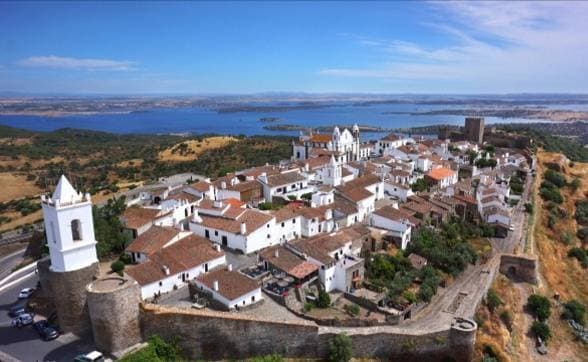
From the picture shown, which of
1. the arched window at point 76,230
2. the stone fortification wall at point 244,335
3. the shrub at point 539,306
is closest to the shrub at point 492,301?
the shrub at point 539,306

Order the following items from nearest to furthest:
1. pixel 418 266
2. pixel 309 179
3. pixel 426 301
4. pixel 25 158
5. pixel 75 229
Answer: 1. pixel 75 229
2. pixel 426 301
3. pixel 418 266
4. pixel 309 179
5. pixel 25 158

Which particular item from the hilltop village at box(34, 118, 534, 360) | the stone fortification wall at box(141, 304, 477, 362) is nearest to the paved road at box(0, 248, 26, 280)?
the hilltop village at box(34, 118, 534, 360)

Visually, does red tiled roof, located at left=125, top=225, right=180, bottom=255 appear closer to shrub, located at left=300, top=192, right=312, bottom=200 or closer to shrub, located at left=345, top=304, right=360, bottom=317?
shrub, located at left=345, top=304, right=360, bottom=317

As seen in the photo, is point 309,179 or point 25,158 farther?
point 25,158

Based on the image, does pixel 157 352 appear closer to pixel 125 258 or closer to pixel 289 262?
pixel 289 262

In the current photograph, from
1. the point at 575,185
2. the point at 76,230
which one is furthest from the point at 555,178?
the point at 76,230

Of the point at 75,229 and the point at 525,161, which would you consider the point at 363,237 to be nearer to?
the point at 75,229

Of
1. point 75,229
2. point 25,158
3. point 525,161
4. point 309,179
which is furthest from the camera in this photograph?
point 25,158

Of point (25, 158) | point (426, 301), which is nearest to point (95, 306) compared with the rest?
point (426, 301)
